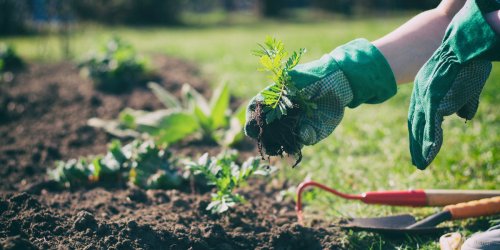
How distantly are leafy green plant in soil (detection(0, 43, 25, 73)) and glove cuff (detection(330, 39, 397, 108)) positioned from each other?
545 centimetres

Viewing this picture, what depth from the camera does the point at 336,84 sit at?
1809 millimetres

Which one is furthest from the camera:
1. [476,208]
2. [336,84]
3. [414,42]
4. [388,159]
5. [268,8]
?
[268,8]

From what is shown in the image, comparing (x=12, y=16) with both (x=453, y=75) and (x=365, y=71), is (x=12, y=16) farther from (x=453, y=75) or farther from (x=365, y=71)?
(x=453, y=75)

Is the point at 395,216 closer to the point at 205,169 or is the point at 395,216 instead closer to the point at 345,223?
the point at 345,223

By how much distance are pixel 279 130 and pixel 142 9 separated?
46.5ft

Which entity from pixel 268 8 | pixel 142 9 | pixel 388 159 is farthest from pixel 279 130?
pixel 268 8

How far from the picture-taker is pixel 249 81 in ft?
17.7

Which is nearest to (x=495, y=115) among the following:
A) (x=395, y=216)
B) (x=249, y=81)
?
(x=395, y=216)

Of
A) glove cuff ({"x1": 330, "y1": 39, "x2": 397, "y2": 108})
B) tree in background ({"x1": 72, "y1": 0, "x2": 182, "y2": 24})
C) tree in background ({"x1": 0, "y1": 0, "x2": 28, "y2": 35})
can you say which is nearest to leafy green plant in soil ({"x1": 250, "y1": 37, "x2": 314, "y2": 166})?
glove cuff ({"x1": 330, "y1": 39, "x2": 397, "y2": 108})

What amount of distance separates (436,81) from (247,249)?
3.39 feet

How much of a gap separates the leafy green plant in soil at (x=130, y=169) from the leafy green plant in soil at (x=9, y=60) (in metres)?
3.90

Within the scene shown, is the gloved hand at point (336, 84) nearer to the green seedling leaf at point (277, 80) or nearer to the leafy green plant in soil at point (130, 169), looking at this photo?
the green seedling leaf at point (277, 80)

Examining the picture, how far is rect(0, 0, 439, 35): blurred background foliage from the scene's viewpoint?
328 inches

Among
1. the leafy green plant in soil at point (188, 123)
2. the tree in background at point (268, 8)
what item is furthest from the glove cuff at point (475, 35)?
the tree in background at point (268, 8)
